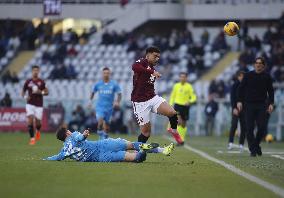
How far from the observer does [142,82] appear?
18188 millimetres

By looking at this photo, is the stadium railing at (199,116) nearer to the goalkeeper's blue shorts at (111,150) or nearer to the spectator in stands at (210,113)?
the spectator in stands at (210,113)

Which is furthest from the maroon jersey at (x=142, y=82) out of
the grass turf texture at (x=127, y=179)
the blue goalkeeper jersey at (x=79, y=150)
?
the blue goalkeeper jersey at (x=79, y=150)

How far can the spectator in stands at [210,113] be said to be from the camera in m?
35.8

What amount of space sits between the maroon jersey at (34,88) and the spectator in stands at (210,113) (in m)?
A: 10.7

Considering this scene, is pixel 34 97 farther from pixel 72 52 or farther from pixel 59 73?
pixel 72 52

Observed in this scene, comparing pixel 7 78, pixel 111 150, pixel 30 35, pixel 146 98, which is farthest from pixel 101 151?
pixel 30 35

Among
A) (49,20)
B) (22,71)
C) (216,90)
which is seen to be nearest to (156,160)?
(216,90)

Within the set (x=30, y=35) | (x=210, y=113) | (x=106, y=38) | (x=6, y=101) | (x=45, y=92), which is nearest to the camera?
(x=45, y=92)

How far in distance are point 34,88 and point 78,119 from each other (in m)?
11.4

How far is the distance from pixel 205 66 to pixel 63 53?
24.6 feet

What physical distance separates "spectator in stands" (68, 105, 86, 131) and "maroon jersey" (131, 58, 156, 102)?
19040 mm

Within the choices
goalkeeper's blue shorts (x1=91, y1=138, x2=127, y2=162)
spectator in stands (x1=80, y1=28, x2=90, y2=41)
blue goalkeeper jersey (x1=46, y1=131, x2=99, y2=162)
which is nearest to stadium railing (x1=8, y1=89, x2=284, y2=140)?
spectator in stands (x1=80, y1=28, x2=90, y2=41)

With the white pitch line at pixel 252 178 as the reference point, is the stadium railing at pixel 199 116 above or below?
above

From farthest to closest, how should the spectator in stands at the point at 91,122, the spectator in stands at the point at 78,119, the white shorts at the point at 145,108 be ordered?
the spectator in stands at the point at 78,119, the spectator in stands at the point at 91,122, the white shorts at the point at 145,108
